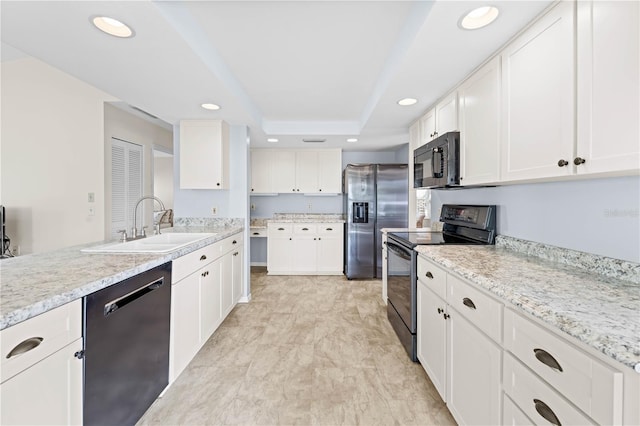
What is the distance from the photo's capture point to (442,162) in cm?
217

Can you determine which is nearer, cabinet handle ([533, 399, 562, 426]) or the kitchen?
cabinet handle ([533, 399, 562, 426])

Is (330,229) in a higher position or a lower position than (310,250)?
higher

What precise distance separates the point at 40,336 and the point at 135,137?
424 centimetres

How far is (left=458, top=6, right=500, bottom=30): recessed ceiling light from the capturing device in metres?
1.28

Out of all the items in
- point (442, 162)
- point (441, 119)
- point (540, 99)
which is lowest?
point (442, 162)

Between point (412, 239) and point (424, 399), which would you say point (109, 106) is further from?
point (424, 399)

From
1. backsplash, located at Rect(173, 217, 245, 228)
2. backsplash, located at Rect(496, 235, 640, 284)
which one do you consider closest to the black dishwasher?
backsplash, located at Rect(173, 217, 245, 228)

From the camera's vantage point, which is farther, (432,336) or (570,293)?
(432,336)

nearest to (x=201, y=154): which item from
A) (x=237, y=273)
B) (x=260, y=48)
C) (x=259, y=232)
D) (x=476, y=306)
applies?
(x=237, y=273)

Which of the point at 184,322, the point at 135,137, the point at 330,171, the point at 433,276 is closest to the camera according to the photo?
the point at 433,276

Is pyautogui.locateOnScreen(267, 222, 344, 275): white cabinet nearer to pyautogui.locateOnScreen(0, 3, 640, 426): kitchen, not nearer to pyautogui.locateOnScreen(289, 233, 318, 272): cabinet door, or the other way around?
pyautogui.locateOnScreen(289, 233, 318, 272): cabinet door

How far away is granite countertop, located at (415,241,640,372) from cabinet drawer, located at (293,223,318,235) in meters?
3.04

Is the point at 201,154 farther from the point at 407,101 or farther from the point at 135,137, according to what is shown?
the point at 407,101

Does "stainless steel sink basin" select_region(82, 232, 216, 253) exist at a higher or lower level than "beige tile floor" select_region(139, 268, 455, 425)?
higher
